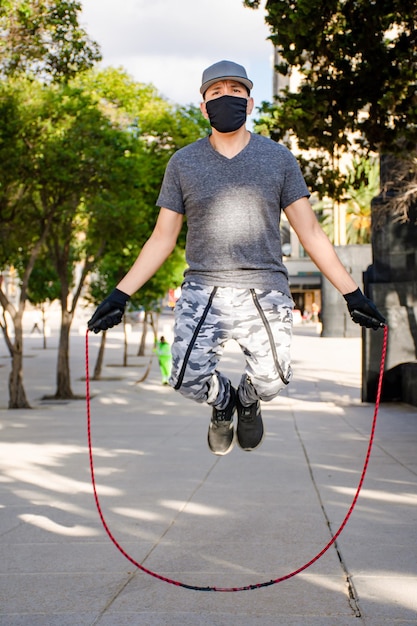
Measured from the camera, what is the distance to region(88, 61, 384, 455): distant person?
4586 millimetres

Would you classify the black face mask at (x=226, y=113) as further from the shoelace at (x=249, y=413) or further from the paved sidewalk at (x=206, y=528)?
the paved sidewalk at (x=206, y=528)

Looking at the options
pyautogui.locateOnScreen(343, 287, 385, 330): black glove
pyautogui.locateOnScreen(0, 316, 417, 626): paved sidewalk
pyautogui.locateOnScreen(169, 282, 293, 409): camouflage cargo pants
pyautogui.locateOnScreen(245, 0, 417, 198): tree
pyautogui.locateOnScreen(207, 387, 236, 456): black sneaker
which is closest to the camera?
pyautogui.locateOnScreen(0, 316, 417, 626): paved sidewalk

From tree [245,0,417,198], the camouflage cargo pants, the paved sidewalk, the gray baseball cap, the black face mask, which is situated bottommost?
the paved sidewalk

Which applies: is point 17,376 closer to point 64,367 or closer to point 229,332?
point 64,367

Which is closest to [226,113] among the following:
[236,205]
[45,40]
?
[236,205]

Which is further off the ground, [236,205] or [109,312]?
[236,205]

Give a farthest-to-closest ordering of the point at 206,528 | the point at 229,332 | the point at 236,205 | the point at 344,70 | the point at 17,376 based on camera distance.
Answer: the point at 17,376 → the point at 344,70 → the point at 206,528 → the point at 229,332 → the point at 236,205

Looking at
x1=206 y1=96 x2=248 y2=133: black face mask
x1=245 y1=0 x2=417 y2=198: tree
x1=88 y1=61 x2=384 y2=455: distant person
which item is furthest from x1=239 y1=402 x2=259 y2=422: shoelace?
x1=245 y1=0 x2=417 y2=198: tree

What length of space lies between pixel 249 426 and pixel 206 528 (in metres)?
1.71

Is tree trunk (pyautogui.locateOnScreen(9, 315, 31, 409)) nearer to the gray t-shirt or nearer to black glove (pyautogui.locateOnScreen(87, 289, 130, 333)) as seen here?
black glove (pyautogui.locateOnScreen(87, 289, 130, 333))

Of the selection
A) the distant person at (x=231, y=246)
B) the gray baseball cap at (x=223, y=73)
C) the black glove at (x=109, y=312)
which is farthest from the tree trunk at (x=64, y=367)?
the gray baseball cap at (x=223, y=73)

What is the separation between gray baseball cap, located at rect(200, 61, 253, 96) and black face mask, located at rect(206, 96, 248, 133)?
0.09 metres

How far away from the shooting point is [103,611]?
14.5 feet

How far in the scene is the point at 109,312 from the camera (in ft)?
15.6
